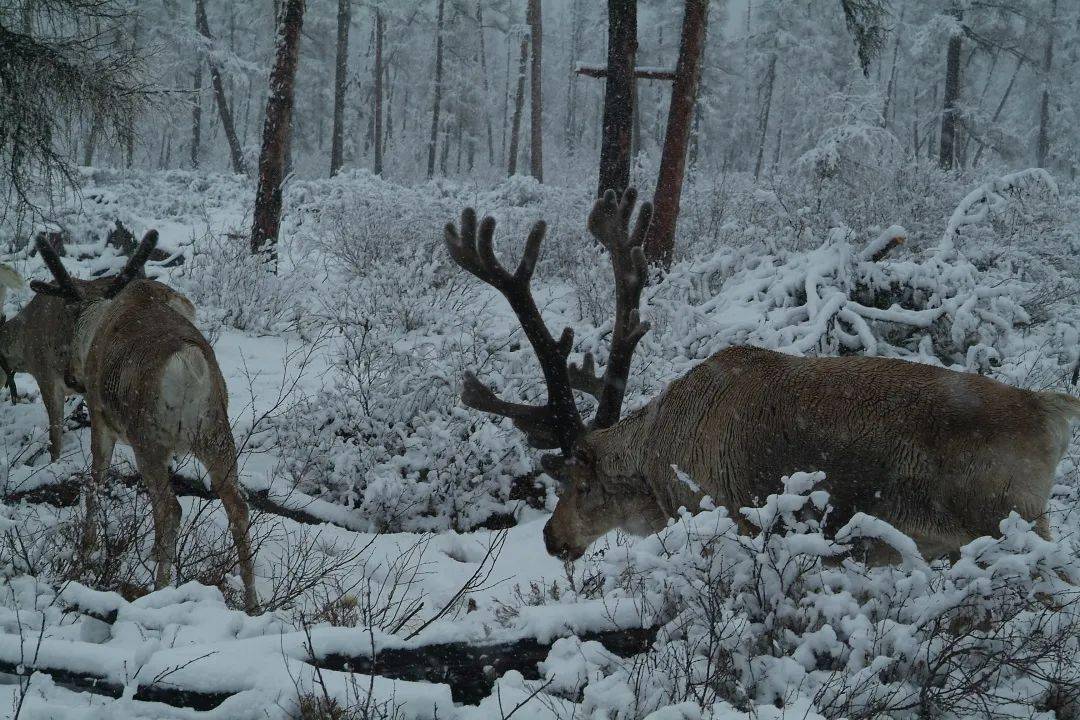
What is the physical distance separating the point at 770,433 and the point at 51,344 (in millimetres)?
5446

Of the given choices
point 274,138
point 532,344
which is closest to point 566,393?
point 532,344

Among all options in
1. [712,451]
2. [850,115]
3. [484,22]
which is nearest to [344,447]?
[712,451]

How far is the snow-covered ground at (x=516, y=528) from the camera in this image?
1.97 metres

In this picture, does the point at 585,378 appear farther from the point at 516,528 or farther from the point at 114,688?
the point at 114,688

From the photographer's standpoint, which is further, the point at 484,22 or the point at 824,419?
the point at 484,22

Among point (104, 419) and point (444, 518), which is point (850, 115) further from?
point (104, 419)

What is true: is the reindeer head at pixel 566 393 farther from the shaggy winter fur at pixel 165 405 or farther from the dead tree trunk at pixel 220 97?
the dead tree trunk at pixel 220 97

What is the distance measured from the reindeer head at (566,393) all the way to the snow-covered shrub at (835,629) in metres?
1.36

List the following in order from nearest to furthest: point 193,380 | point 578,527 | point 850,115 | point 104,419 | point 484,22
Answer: point 578,527, point 193,380, point 104,419, point 850,115, point 484,22

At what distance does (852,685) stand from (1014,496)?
1.12 m

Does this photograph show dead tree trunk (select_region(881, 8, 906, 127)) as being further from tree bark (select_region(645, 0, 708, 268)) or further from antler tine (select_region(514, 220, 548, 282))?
antler tine (select_region(514, 220, 548, 282))

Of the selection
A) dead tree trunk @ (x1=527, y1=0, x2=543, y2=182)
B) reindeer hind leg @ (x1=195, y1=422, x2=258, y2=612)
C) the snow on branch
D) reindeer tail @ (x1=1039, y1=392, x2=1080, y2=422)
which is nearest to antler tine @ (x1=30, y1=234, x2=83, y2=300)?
reindeer hind leg @ (x1=195, y1=422, x2=258, y2=612)

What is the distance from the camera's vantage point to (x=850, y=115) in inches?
740

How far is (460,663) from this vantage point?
7.06ft
